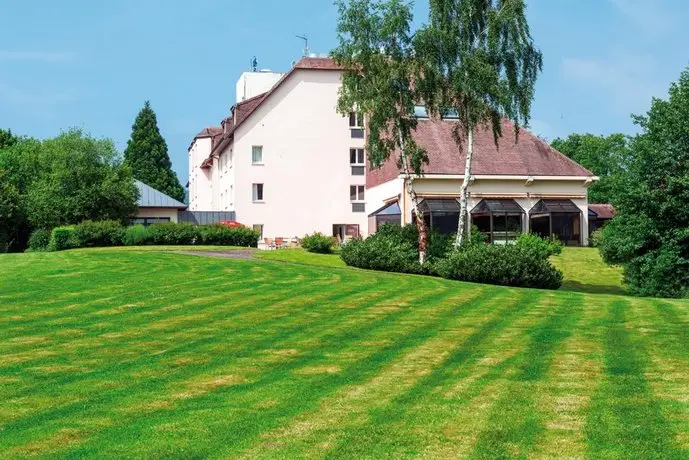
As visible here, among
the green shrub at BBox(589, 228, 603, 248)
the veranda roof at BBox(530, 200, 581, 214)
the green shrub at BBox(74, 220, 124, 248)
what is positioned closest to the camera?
the green shrub at BBox(589, 228, 603, 248)

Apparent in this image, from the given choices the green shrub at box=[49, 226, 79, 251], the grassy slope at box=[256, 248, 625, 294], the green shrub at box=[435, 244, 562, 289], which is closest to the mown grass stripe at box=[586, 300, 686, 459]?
the green shrub at box=[435, 244, 562, 289]

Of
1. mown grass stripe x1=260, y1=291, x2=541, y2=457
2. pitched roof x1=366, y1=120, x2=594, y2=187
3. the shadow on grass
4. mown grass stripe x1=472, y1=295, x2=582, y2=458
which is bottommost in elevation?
the shadow on grass

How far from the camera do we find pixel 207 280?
21.3 m

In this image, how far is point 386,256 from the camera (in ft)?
100

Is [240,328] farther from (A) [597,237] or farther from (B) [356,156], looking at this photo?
(B) [356,156]

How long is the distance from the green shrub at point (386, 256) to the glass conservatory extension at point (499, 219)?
16.7 metres

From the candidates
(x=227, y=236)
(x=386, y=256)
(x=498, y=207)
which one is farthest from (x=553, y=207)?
(x=386, y=256)

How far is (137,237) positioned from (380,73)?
59.1 ft

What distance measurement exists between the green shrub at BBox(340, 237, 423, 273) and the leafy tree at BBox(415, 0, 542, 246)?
203cm

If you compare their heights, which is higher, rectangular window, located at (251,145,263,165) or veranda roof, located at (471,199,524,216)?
rectangular window, located at (251,145,263,165)

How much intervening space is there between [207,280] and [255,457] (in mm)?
15211

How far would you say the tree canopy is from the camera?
50719mm

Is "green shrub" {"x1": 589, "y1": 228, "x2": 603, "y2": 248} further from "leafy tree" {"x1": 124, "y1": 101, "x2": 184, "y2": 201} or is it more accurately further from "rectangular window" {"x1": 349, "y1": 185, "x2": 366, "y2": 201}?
"leafy tree" {"x1": 124, "y1": 101, "x2": 184, "y2": 201}

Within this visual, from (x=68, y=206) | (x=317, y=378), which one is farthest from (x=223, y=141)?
(x=317, y=378)
